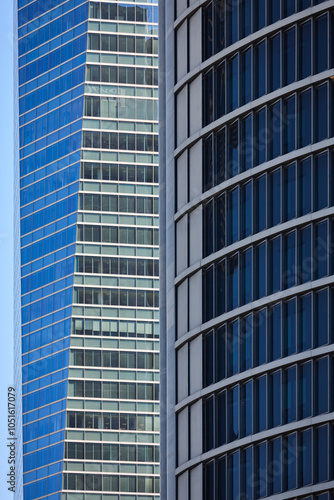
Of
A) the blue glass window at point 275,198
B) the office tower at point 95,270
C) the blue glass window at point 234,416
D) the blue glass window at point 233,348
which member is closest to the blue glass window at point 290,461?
the blue glass window at point 234,416

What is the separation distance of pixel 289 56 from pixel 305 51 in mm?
1173

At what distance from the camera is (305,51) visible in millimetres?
75500

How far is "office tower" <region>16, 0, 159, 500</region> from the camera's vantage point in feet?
541

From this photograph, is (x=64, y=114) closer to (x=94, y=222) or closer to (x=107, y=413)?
(x=94, y=222)

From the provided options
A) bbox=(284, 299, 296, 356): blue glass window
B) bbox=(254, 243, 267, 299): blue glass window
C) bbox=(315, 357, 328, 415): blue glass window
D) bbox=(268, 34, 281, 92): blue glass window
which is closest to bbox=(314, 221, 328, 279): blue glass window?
bbox=(284, 299, 296, 356): blue glass window

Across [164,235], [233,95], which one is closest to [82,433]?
[164,235]

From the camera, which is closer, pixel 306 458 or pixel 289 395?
pixel 306 458

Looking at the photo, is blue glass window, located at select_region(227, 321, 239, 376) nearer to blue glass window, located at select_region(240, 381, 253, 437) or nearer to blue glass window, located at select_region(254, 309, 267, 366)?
blue glass window, located at select_region(240, 381, 253, 437)

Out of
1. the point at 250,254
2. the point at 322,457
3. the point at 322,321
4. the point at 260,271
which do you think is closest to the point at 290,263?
the point at 260,271

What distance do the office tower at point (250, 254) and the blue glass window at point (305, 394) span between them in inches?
4.0

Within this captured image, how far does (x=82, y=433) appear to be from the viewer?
164625mm

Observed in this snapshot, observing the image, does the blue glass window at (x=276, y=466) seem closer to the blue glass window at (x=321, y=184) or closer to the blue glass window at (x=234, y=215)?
the blue glass window at (x=234, y=215)

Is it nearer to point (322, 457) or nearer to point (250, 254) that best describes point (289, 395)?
point (322, 457)

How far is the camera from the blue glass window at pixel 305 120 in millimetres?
74625
